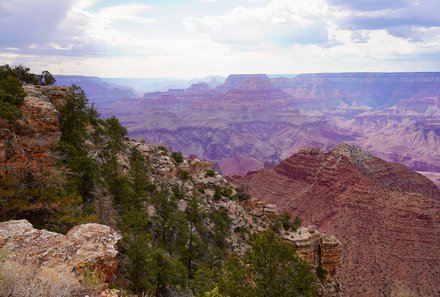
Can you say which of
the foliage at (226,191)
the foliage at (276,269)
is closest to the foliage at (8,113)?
the foliage at (276,269)

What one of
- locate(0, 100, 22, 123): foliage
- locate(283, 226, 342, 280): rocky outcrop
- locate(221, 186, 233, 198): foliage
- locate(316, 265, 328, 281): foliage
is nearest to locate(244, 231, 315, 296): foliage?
locate(0, 100, 22, 123): foliage

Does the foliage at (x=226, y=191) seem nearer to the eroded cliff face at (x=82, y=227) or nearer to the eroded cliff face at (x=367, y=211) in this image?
the eroded cliff face at (x=82, y=227)

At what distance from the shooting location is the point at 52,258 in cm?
975

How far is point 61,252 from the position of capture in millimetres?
10070

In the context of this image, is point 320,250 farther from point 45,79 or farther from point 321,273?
A: point 45,79

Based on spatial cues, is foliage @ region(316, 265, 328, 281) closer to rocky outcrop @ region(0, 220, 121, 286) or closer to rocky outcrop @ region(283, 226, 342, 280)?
rocky outcrop @ region(283, 226, 342, 280)

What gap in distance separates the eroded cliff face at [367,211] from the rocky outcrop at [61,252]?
125ft

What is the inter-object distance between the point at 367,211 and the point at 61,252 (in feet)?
196

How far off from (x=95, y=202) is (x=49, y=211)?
8949 mm

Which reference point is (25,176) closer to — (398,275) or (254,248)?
(254,248)

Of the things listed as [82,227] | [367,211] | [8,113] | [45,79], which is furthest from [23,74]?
[367,211]

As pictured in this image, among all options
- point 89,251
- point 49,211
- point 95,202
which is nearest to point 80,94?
point 95,202

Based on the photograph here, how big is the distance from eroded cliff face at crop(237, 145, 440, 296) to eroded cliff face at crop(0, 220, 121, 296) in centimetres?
3833

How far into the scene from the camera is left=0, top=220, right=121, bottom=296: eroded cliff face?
7.39m
